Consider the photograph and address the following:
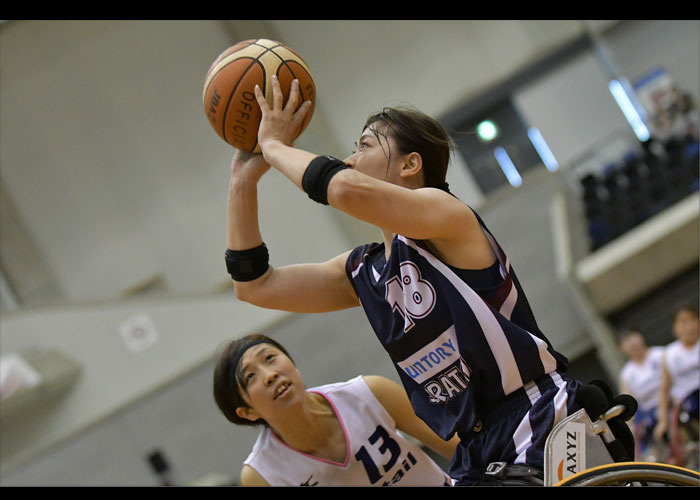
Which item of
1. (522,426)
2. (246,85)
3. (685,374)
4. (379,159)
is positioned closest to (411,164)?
(379,159)

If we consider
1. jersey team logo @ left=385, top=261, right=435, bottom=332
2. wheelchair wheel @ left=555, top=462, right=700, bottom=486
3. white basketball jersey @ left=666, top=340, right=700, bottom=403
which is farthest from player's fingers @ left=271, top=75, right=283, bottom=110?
white basketball jersey @ left=666, top=340, right=700, bottom=403

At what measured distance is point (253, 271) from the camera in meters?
1.48

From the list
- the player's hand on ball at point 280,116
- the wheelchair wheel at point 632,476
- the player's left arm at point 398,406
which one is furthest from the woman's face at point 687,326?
the player's hand on ball at point 280,116

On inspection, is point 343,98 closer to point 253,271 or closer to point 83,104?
point 253,271

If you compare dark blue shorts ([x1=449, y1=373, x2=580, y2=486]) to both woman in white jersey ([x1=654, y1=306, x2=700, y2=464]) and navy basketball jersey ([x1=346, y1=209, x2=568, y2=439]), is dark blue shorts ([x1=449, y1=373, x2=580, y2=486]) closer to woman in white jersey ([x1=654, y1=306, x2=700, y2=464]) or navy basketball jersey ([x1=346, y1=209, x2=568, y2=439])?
navy basketball jersey ([x1=346, y1=209, x2=568, y2=439])

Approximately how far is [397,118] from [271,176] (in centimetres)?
63

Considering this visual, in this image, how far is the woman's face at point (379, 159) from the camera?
1.34 meters

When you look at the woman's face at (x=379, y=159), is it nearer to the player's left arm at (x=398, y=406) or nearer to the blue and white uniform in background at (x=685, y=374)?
the player's left arm at (x=398, y=406)

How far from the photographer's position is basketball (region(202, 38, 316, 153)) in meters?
1.40

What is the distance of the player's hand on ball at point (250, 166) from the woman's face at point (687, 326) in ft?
11.0

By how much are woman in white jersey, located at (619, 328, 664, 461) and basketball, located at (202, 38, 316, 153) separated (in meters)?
3.66

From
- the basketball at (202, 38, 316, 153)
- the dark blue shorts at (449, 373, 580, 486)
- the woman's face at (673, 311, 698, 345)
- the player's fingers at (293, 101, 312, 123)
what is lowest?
the woman's face at (673, 311, 698, 345)

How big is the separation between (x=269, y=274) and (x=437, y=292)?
0.37 meters

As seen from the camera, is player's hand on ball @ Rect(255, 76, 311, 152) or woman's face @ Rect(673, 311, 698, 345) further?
woman's face @ Rect(673, 311, 698, 345)
